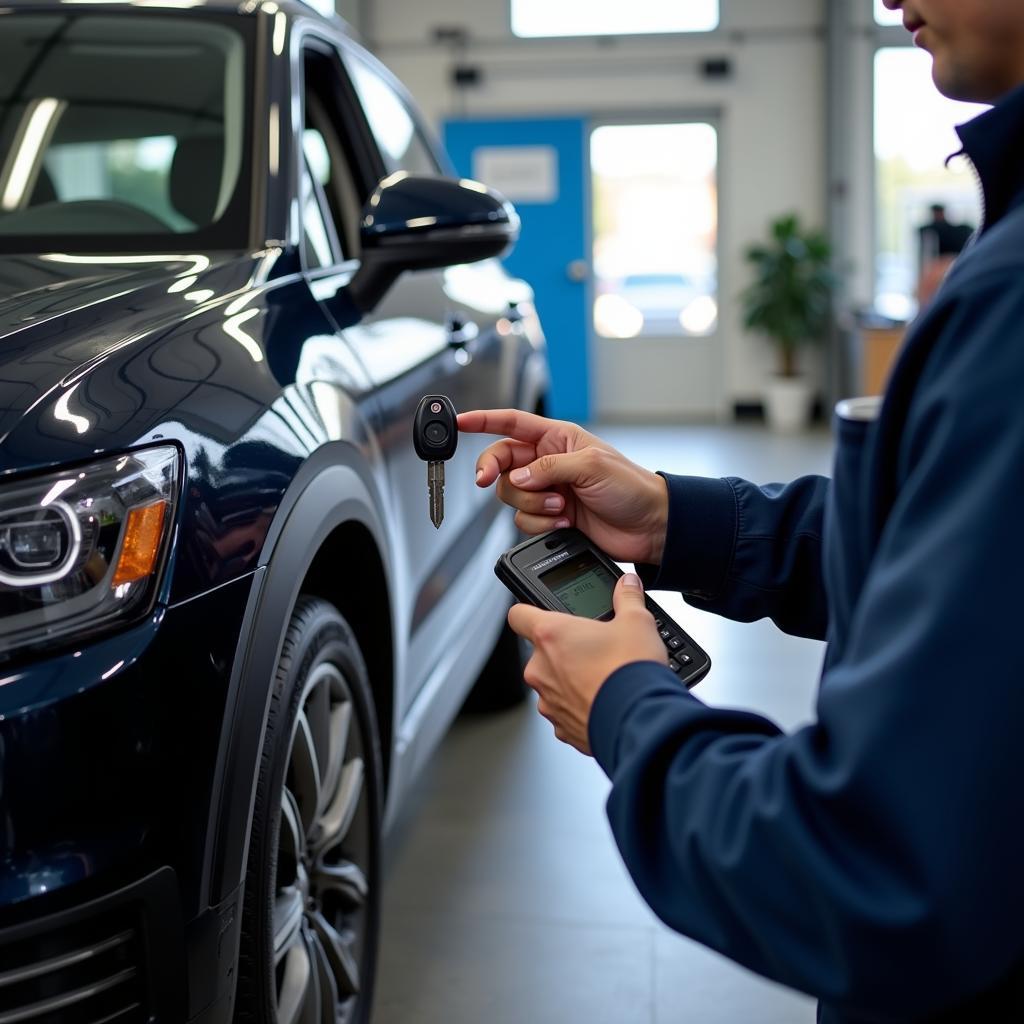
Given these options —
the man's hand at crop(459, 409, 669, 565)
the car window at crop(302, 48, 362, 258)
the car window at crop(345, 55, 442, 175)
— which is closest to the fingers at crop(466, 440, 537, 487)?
the man's hand at crop(459, 409, 669, 565)

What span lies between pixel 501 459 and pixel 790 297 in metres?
8.36

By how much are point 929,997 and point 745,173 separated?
9.40m

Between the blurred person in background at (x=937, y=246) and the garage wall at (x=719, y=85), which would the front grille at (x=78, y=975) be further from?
the garage wall at (x=719, y=85)

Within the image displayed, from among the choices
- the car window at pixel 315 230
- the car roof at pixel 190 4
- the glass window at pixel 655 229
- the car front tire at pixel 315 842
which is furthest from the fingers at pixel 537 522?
the glass window at pixel 655 229

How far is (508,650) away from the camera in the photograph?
3.33 m

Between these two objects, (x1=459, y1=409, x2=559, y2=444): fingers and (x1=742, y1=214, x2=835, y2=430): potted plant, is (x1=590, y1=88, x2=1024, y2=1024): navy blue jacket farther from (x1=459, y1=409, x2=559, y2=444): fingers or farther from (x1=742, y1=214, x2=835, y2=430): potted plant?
(x1=742, y1=214, x2=835, y2=430): potted plant

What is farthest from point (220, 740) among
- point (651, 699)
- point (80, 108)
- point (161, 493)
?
point (80, 108)

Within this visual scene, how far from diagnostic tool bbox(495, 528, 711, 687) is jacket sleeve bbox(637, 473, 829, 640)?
93mm

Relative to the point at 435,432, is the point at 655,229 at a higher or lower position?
higher

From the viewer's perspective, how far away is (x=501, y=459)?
1206 millimetres

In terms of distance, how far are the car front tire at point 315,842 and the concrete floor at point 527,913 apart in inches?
12.2

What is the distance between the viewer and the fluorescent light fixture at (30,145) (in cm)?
201

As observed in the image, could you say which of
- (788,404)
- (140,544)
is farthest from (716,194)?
(140,544)

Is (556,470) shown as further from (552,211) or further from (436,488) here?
(552,211)
